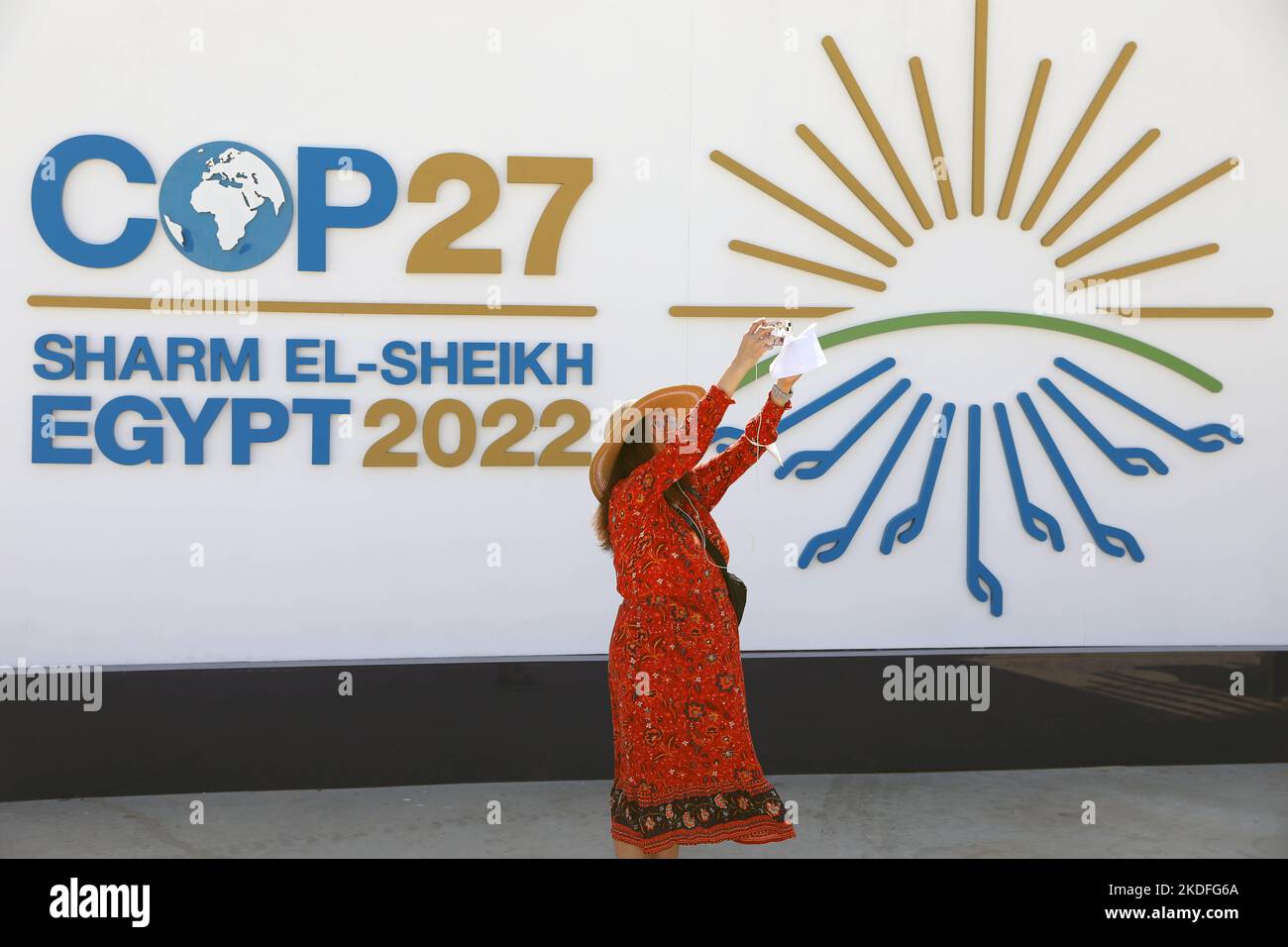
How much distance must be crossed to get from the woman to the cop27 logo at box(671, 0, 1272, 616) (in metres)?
1.91

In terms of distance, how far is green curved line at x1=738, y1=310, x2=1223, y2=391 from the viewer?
5.21 m

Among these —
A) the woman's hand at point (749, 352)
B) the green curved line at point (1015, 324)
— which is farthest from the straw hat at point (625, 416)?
the green curved line at point (1015, 324)

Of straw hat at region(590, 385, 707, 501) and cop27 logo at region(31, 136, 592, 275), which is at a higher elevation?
cop27 logo at region(31, 136, 592, 275)

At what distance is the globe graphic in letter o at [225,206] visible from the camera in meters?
4.83

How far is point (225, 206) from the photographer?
4863 millimetres

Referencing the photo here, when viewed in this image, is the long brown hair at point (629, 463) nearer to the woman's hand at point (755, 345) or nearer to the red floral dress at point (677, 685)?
the red floral dress at point (677, 685)

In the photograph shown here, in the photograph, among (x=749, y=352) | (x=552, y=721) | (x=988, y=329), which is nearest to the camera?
(x=749, y=352)

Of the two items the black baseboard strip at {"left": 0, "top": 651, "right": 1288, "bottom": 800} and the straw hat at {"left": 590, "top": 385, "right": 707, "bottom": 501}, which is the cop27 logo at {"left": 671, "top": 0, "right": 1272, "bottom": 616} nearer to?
the black baseboard strip at {"left": 0, "top": 651, "right": 1288, "bottom": 800}

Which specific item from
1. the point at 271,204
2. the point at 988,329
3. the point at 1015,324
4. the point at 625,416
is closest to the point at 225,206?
the point at 271,204

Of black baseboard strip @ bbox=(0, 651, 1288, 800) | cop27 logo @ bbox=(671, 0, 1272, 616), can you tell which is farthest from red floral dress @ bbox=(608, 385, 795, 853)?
cop27 logo @ bbox=(671, 0, 1272, 616)

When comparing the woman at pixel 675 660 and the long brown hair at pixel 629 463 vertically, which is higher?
the long brown hair at pixel 629 463

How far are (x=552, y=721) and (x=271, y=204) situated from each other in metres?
2.41

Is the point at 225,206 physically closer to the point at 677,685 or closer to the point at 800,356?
the point at 800,356

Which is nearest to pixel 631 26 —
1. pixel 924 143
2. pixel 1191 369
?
pixel 924 143
